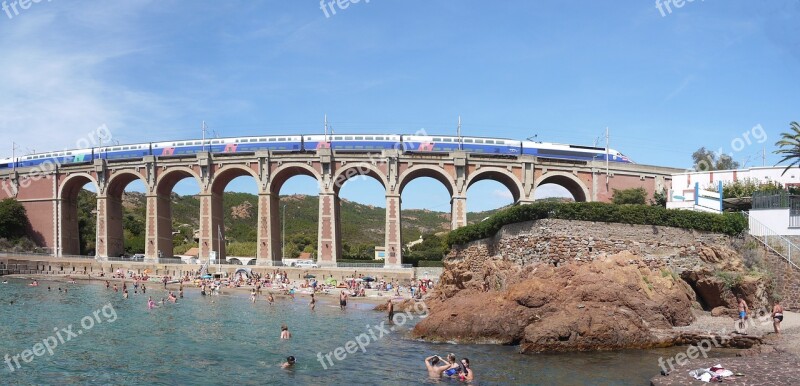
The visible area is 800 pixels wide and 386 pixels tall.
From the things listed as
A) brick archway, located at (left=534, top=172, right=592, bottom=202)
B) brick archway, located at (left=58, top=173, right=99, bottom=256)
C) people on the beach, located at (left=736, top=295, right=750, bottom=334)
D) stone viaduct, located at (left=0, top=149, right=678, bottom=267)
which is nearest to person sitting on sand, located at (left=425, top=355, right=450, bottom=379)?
people on the beach, located at (left=736, top=295, right=750, bottom=334)

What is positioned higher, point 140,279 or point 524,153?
point 524,153

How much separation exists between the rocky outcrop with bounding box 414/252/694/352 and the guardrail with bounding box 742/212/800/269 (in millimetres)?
5672

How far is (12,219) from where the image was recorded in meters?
76.3

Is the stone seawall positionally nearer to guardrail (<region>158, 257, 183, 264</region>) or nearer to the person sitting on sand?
guardrail (<region>158, 257, 183, 264</region>)

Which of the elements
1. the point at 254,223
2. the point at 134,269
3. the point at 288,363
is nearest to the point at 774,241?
the point at 288,363

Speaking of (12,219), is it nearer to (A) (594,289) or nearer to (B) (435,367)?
(B) (435,367)

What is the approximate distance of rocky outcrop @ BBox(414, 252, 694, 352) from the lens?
22062 mm

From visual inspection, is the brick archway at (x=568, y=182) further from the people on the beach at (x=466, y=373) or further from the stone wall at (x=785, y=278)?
the people on the beach at (x=466, y=373)

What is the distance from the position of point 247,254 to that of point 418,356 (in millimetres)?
73286

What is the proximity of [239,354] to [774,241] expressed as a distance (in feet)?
81.5

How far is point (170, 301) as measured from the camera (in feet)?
148

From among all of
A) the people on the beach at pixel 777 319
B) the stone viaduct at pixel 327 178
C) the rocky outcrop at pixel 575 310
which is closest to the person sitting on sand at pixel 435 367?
the rocky outcrop at pixel 575 310

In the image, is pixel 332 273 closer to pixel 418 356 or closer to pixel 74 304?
pixel 74 304

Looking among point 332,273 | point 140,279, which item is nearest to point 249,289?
point 332,273
